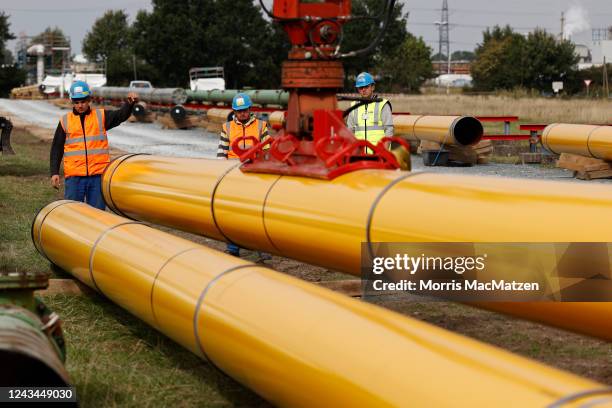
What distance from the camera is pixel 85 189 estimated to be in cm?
891

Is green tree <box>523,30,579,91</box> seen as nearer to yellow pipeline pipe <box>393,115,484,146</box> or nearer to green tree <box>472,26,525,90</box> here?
green tree <box>472,26,525,90</box>

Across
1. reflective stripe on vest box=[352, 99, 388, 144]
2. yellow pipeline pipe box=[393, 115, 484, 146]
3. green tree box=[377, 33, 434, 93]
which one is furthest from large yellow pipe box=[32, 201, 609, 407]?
green tree box=[377, 33, 434, 93]

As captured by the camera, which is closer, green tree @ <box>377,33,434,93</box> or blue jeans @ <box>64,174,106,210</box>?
blue jeans @ <box>64,174,106,210</box>

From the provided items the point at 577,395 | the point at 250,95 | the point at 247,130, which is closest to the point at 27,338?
the point at 577,395

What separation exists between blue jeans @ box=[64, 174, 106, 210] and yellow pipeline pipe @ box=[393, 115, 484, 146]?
9.12 metres

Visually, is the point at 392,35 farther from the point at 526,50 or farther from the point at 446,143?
the point at 446,143

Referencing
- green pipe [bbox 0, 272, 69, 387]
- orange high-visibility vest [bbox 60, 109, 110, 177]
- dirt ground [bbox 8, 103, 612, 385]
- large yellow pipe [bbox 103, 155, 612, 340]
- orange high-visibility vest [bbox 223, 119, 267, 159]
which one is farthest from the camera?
orange high-visibility vest [bbox 223, 119, 267, 159]

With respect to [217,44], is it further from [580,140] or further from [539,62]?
[580,140]

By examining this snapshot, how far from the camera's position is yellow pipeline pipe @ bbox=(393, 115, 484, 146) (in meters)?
16.7

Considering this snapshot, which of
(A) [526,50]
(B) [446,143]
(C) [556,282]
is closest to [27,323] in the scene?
(C) [556,282]

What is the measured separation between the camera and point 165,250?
572 cm

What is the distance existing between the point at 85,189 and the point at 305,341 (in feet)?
18.0

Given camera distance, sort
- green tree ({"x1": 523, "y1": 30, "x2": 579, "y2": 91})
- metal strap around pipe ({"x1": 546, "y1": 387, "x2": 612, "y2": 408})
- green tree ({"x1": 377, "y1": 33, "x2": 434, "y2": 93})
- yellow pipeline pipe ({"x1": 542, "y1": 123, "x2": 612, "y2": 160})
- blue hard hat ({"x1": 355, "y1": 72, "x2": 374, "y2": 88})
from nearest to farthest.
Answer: metal strap around pipe ({"x1": 546, "y1": 387, "x2": 612, "y2": 408})
blue hard hat ({"x1": 355, "y1": 72, "x2": 374, "y2": 88})
yellow pipeline pipe ({"x1": 542, "y1": 123, "x2": 612, "y2": 160})
green tree ({"x1": 523, "y1": 30, "x2": 579, "y2": 91})
green tree ({"x1": 377, "y1": 33, "x2": 434, "y2": 93})

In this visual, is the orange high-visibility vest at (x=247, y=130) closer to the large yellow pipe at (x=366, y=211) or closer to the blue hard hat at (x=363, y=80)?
the blue hard hat at (x=363, y=80)
